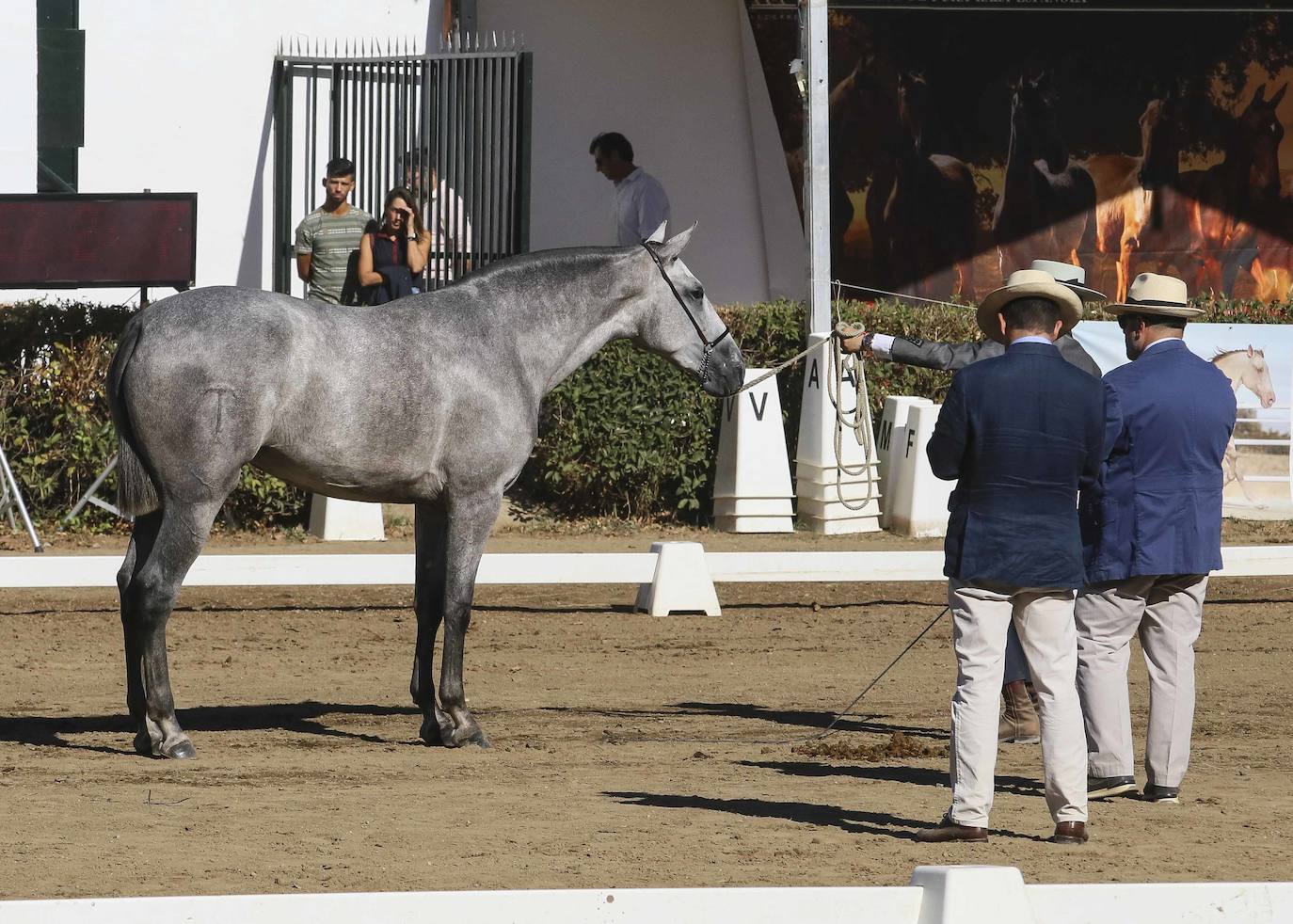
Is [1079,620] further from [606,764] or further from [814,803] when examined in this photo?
[606,764]

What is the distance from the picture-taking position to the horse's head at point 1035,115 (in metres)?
18.0

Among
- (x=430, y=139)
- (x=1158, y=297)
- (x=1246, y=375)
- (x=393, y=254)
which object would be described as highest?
(x=430, y=139)

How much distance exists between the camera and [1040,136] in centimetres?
1806

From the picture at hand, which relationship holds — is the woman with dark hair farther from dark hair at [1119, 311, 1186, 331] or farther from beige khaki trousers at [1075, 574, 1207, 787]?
beige khaki trousers at [1075, 574, 1207, 787]

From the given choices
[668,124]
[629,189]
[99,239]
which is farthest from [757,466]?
[668,124]

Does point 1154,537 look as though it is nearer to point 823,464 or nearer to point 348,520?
point 823,464

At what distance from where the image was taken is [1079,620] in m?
6.64

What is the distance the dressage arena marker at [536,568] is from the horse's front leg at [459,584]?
2.59m

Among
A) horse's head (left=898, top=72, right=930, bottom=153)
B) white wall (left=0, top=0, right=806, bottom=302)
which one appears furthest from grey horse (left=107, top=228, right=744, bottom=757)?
horse's head (left=898, top=72, right=930, bottom=153)

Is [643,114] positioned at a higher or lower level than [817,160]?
higher

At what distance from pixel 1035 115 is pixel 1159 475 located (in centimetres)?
1213

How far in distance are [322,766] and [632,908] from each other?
134 inches

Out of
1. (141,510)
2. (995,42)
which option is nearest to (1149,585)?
(141,510)

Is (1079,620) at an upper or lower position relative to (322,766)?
upper
